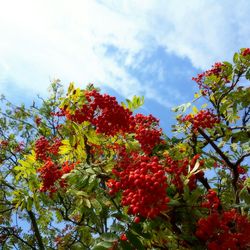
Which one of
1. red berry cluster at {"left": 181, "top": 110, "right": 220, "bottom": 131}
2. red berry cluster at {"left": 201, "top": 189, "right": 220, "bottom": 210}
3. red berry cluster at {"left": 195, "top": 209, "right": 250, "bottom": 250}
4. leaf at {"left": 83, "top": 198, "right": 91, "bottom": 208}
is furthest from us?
red berry cluster at {"left": 181, "top": 110, "right": 220, "bottom": 131}

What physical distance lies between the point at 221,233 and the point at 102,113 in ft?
8.58

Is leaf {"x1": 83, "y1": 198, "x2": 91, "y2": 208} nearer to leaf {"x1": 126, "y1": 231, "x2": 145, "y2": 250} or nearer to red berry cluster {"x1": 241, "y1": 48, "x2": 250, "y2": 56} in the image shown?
leaf {"x1": 126, "y1": 231, "x2": 145, "y2": 250}

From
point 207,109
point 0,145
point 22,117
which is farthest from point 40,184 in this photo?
point 22,117

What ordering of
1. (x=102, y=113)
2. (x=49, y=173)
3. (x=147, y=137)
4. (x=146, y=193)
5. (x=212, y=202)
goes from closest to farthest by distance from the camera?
(x=146, y=193), (x=212, y=202), (x=102, y=113), (x=147, y=137), (x=49, y=173)

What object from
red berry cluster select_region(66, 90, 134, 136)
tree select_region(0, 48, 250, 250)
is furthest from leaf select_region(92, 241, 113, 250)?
red berry cluster select_region(66, 90, 134, 136)

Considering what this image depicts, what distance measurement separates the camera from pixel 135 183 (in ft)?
11.5

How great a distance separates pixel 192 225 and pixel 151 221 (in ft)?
1.59

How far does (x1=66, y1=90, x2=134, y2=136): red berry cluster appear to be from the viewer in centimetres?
554

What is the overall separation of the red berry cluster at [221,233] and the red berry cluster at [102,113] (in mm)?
2265

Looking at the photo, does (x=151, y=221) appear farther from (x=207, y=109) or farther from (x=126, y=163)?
(x=207, y=109)

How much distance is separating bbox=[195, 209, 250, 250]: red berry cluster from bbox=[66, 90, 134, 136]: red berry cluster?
227 cm

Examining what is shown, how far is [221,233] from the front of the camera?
12.2 ft

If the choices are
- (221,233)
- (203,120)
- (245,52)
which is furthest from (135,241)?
(245,52)

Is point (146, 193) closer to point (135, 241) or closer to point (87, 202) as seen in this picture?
point (135, 241)
